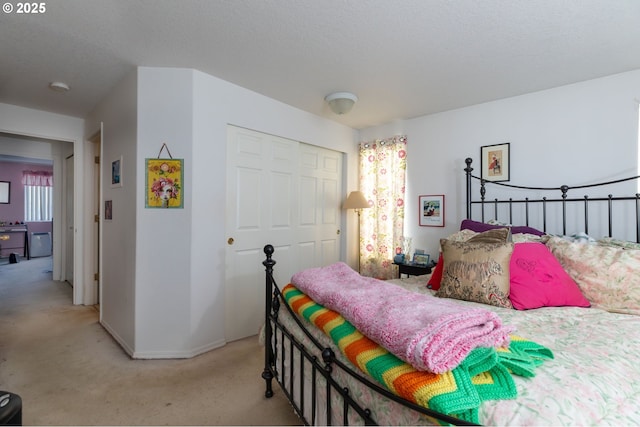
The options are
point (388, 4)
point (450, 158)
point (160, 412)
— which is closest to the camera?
point (388, 4)

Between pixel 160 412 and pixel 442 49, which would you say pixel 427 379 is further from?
pixel 442 49

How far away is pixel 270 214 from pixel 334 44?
1.65m

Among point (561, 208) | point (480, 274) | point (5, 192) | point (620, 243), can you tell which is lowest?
point (480, 274)

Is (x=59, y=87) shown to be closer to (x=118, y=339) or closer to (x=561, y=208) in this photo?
(x=118, y=339)

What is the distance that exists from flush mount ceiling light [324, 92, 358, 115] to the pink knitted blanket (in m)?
2.04

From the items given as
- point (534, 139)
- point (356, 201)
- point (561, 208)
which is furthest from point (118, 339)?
point (534, 139)

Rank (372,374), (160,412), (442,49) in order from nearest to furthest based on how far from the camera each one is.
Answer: (372,374)
(160,412)
(442,49)

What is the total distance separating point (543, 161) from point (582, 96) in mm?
561

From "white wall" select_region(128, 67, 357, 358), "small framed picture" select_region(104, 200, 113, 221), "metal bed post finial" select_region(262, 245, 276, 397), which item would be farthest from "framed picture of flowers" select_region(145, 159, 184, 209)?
"metal bed post finial" select_region(262, 245, 276, 397)

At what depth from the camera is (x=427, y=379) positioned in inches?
29.2

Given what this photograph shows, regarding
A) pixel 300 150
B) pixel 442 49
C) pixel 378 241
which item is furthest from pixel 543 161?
pixel 300 150

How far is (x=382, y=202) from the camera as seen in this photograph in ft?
11.9

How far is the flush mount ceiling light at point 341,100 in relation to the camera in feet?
9.01

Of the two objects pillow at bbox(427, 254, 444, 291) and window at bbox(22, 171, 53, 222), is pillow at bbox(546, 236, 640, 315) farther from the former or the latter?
window at bbox(22, 171, 53, 222)
